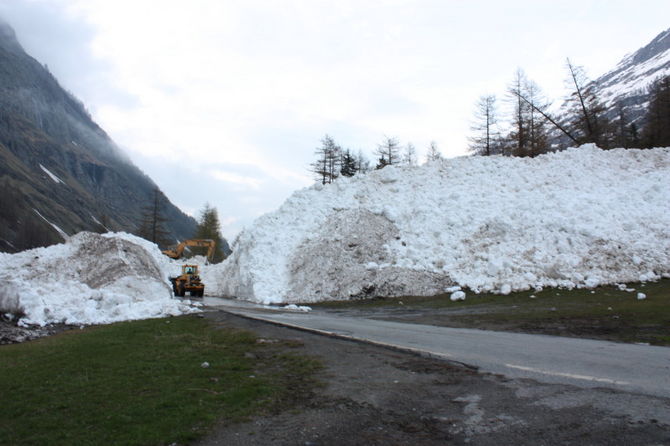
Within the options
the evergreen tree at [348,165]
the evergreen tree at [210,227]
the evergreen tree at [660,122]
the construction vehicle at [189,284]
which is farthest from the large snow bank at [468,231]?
the evergreen tree at [210,227]

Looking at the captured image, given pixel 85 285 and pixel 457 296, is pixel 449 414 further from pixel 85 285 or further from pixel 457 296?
pixel 85 285

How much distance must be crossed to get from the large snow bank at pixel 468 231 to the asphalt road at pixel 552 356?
34.3 ft

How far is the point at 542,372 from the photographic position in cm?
662

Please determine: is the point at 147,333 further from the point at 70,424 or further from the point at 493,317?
the point at 493,317

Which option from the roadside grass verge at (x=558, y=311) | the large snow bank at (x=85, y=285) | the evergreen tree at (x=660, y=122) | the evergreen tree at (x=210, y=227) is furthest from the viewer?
the evergreen tree at (x=210, y=227)

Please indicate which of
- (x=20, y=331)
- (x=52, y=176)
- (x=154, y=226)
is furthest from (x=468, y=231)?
(x=52, y=176)

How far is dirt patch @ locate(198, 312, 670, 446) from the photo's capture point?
4230 millimetres

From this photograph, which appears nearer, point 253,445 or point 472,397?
point 253,445

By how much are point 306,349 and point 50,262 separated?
73.3 ft

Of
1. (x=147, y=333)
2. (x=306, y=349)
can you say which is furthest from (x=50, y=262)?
(x=306, y=349)

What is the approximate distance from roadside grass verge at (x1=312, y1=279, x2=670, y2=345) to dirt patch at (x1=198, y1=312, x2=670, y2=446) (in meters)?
5.85

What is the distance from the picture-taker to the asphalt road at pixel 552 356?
6.04m

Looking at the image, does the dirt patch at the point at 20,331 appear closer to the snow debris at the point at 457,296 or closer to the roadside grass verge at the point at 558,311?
the roadside grass verge at the point at 558,311

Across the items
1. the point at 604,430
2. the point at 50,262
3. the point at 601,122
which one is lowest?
the point at 604,430
